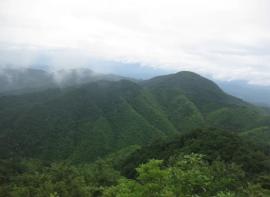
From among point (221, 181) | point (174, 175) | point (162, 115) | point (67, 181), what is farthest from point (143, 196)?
point (162, 115)

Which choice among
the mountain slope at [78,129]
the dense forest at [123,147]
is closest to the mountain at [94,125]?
the mountain slope at [78,129]

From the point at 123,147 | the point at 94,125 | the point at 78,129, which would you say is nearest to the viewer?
the point at 123,147

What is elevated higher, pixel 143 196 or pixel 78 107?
pixel 143 196

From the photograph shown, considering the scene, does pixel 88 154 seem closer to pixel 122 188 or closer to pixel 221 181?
pixel 221 181

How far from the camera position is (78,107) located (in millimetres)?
197500

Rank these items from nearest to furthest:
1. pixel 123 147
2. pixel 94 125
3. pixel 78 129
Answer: pixel 123 147 < pixel 78 129 < pixel 94 125

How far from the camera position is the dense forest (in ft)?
167

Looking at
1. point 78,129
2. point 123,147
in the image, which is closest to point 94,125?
point 78,129

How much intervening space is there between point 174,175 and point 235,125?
152 metres

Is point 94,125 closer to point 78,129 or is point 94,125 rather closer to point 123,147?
point 78,129

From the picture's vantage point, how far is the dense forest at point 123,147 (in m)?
51.0

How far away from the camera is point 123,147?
151000 millimetres

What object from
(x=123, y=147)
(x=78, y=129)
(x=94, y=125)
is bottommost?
(x=123, y=147)

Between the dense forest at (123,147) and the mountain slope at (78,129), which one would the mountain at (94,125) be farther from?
the dense forest at (123,147)
